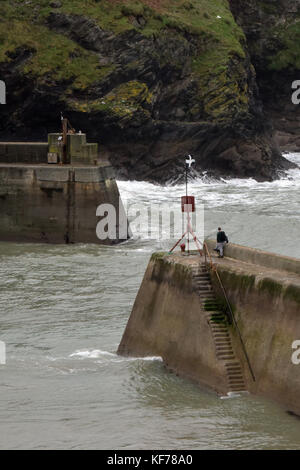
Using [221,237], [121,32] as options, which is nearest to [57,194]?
[221,237]

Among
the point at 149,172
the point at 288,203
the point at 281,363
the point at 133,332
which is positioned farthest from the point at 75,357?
the point at 149,172

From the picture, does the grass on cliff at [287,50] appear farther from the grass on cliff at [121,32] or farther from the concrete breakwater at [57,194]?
the concrete breakwater at [57,194]

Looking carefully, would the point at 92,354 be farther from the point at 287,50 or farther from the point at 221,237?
the point at 287,50

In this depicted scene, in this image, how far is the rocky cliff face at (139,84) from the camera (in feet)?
171

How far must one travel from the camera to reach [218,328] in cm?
1703

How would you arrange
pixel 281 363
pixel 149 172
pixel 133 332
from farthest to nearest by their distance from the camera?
pixel 149 172, pixel 133 332, pixel 281 363

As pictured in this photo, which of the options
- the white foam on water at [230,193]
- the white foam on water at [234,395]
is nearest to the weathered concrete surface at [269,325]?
the white foam on water at [234,395]

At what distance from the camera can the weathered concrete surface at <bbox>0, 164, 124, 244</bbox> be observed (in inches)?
1427

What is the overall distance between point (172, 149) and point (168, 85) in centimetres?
409

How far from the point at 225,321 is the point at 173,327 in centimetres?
120

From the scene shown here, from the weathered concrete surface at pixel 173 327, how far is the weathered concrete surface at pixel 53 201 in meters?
16.9

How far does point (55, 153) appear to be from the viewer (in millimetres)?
37719
